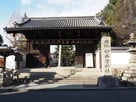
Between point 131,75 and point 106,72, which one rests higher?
point 106,72

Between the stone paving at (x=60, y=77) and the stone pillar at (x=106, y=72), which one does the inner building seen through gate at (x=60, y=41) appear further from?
the stone pillar at (x=106, y=72)

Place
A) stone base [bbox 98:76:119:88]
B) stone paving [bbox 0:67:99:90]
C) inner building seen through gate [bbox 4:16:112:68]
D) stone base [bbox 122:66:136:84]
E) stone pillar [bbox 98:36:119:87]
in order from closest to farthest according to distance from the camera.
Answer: stone base [bbox 98:76:119:88]
stone pillar [bbox 98:36:119:87]
stone base [bbox 122:66:136:84]
stone paving [bbox 0:67:99:90]
inner building seen through gate [bbox 4:16:112:68]

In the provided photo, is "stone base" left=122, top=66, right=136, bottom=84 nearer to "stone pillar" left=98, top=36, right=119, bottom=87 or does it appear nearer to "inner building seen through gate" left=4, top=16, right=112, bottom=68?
"stone pillar" left=98, top=36, right=119, bottom=87

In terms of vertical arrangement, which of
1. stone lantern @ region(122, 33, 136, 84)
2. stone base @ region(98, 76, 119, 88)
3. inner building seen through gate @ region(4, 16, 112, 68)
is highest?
inner building seen through gate @ region(4, 16, 112, 68)

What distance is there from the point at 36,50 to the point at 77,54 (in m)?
4.40

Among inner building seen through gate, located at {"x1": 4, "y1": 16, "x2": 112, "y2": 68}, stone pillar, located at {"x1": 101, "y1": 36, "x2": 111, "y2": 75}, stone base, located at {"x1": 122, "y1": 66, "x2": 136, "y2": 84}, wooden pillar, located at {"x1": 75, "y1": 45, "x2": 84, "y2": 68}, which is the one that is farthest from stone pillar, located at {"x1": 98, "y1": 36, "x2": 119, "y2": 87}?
wooden pillar, located at {"x1": 75, "y1": 45, "x2": 84, "y2": 68}

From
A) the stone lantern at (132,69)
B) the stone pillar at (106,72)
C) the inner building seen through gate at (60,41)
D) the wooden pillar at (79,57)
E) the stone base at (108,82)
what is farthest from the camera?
the wooden pillar at (79,57)

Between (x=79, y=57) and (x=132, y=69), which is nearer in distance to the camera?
(x=132, y=69)

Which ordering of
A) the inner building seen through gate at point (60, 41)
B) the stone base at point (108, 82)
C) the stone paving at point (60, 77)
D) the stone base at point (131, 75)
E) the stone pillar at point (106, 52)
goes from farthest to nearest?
the inner building seen through gate at point (60, 41) → the stone paving at point (60, 77) → the stone base at point (131, 75) → the stone pillar at point (106, 52) → the stone base at point (108, 82)

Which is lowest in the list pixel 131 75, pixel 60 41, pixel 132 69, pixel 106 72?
pixel 131 75

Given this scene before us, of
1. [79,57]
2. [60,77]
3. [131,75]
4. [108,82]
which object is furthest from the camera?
[79,57]

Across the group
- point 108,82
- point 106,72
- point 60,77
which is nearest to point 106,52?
point 106,72

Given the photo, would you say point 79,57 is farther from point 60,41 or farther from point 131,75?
point 131,75

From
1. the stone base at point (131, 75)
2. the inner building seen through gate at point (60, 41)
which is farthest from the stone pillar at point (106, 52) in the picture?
the inner building seen through gate at point (60, 41)
